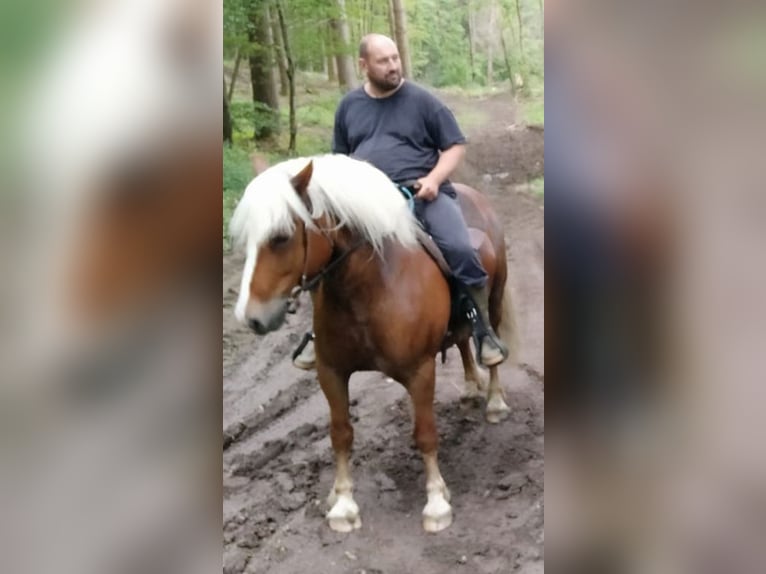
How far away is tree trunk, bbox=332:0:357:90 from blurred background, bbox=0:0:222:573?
0.47ft

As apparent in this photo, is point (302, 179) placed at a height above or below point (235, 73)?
below

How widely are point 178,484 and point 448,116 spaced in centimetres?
57


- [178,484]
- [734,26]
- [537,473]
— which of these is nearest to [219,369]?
[178,484]

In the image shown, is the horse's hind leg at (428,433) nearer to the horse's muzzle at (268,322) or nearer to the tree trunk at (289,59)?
the horse's muzzle at (268,322)

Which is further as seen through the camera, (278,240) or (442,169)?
(442,169)

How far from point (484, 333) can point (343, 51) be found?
40 centimetres

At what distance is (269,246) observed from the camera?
2.70 feet

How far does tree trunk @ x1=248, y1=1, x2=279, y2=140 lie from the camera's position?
0.89 m

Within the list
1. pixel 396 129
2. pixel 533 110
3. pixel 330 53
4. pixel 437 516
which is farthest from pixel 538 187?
pixel 437 516

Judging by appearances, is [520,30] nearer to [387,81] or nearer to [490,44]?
[490,44]

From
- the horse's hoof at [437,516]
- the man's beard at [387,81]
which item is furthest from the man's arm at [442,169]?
the horse's hoof at [437,516]

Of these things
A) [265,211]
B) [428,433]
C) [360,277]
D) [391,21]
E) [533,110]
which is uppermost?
[391,21]

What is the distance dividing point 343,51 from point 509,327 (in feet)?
1.33

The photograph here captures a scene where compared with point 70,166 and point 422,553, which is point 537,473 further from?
point 70,166
